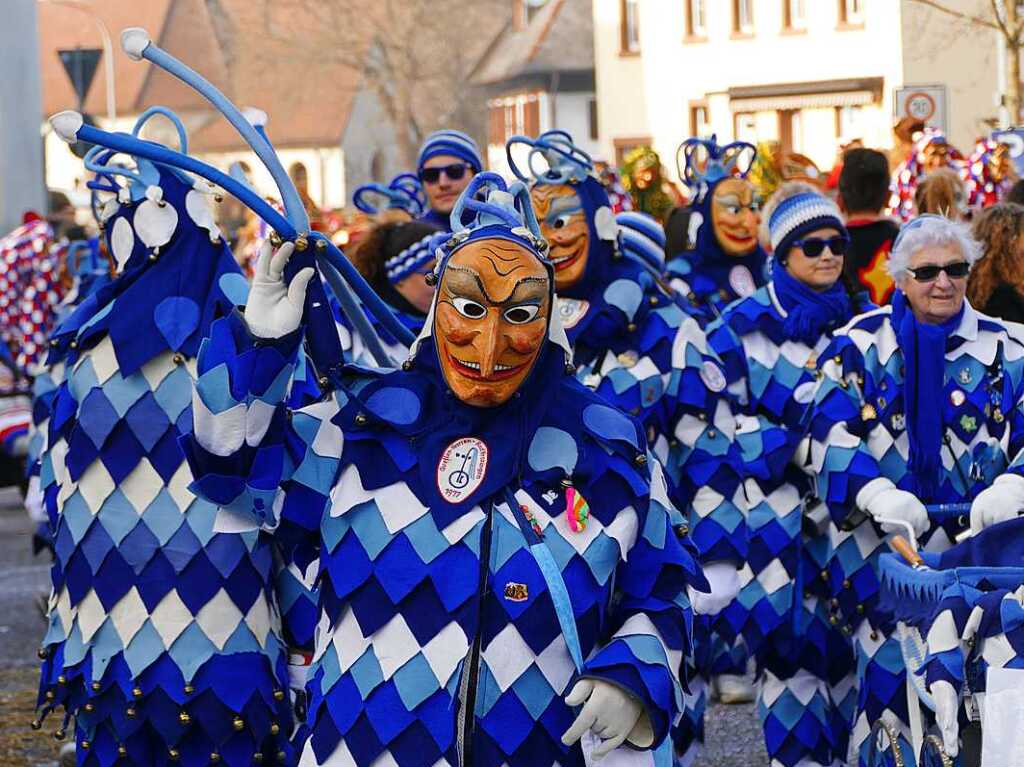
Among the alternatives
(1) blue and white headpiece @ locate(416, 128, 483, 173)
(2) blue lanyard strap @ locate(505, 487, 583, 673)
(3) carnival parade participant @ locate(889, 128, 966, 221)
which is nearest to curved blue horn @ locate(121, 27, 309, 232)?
(2) blue lanyard strap @ locate(505, 487, 583, 673)

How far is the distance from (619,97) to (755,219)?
44480 millimetres

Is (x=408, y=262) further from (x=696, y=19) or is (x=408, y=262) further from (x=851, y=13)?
(x=696, y=19)

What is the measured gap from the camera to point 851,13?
45594 mm

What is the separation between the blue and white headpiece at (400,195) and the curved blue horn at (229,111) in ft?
17.6

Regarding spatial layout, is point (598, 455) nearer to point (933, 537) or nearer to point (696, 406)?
point (933, 537)

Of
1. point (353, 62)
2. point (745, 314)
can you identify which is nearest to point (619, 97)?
point (353, 62)

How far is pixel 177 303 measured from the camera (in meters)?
5.72

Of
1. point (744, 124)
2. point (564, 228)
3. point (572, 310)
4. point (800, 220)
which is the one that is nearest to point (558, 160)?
point (564, 228)

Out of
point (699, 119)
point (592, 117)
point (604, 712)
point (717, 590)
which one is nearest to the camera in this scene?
point (604, 712)

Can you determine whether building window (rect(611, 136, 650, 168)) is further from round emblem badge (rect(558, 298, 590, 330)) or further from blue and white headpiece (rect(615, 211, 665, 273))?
round emblem badge (rect(558, 298, 590, 330))

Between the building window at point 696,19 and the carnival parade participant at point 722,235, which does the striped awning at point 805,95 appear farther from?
the carnival parade participant at point 722,235

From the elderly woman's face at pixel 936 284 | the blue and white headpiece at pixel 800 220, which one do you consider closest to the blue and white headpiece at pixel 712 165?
the blue and white headpiece at pixel 800 220

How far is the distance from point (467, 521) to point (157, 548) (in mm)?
1670

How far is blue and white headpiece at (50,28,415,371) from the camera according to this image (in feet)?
14.0
